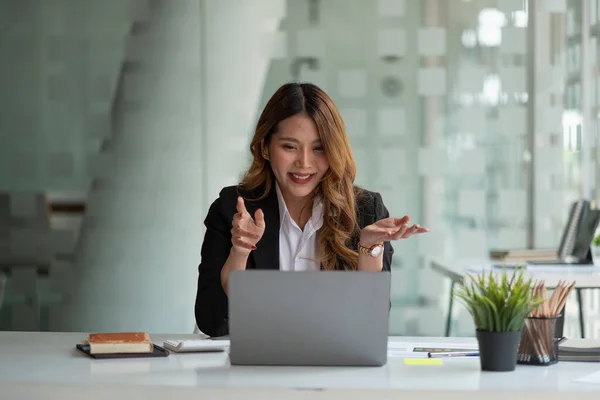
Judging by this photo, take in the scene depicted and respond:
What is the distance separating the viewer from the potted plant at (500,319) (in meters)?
1.98

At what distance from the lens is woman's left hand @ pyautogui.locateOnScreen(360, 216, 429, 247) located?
7.60ft

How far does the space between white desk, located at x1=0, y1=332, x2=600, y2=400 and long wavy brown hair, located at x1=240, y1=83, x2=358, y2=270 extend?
0.72m

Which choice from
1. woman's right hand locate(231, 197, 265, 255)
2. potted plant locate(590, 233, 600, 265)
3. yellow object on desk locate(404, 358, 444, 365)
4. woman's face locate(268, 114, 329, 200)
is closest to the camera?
yellow object on desk locate(404, 358, 444, 365)

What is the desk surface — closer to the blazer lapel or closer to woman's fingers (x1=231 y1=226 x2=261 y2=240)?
the blazer lapel

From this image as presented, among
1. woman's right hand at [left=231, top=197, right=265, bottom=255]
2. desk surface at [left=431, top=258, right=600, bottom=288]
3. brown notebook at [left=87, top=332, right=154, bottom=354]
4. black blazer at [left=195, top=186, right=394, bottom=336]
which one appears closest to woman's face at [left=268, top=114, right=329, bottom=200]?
black blazer at [left=195, top=186, right=394, bottom=336]

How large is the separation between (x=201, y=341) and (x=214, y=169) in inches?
113

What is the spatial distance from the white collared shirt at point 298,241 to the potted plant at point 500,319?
35.5 inches

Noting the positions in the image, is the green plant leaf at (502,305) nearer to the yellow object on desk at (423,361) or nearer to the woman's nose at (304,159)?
the yellow object on desk at (423,361)

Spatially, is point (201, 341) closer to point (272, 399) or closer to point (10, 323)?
point (272, 399)

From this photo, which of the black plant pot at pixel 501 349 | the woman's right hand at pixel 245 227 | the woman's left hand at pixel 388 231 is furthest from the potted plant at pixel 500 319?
the woman's right hand at pixel 245 227

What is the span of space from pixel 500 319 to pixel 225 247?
1084mm

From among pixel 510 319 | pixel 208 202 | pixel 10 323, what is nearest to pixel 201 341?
pixel 510 319

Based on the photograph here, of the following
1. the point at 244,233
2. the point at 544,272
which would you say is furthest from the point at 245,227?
the point at 544,272

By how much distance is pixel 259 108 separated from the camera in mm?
5109
